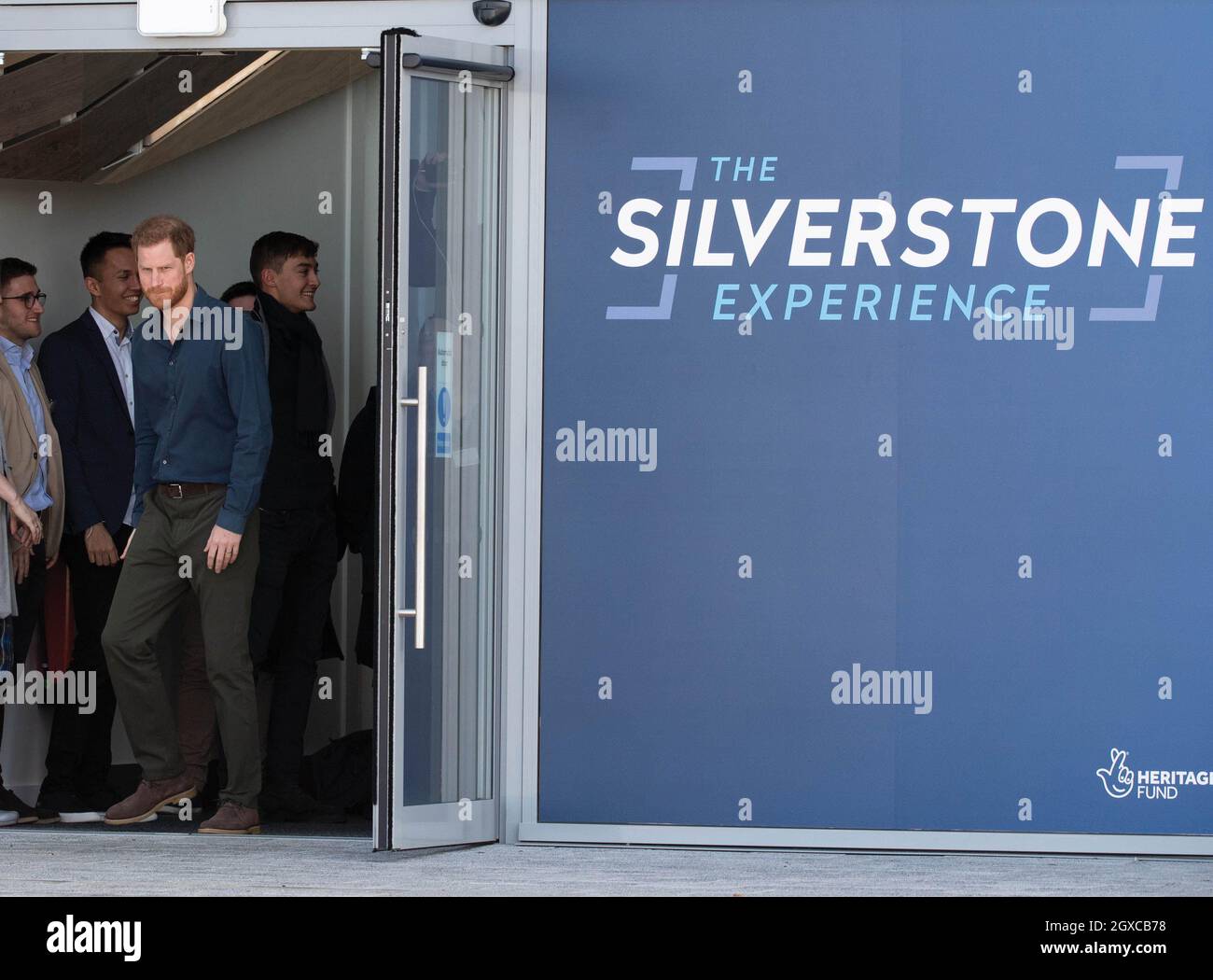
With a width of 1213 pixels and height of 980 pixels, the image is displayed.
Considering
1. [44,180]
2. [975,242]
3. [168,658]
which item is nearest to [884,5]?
[975,242]

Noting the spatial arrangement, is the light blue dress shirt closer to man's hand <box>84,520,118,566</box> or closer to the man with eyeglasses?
the man with eyeglasses

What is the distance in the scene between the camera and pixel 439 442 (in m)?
4.86

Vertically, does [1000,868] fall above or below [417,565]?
below

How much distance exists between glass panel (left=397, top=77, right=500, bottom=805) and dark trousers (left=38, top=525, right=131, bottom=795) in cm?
142

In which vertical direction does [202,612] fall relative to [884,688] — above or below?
above

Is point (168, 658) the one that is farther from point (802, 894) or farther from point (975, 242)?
point (975, 242)

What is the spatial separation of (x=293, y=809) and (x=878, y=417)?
2356mm

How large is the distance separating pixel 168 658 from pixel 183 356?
120 cm

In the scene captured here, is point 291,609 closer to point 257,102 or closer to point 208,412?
point 208,412

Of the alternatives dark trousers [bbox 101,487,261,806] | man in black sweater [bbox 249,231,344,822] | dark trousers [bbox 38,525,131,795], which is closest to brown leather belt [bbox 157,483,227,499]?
dark trousers [bbox 101,487,261,806]

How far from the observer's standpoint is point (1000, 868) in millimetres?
4598

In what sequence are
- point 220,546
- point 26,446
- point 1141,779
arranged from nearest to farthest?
1. point 1141,779
2. point 220,546
3. point 26,446

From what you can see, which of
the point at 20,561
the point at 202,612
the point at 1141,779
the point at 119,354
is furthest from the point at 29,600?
the point at 1141,779
